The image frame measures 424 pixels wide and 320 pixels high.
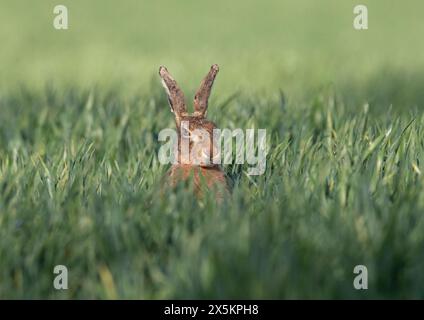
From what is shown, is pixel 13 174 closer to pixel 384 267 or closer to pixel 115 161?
pixel 115 161

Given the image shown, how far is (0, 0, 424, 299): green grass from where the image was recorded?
3.34 m

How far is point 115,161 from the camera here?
484cm

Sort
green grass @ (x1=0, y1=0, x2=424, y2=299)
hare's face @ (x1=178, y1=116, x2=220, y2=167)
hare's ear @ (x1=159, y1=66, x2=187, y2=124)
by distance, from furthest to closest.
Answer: hare's ear @ (x1=159, y1=66, x2=187, y2=124), hare's face @ (x1=178, y1=116, x2=220, y2=167), green grass @ (x1=0, y1=0, x2=424, y2=299)

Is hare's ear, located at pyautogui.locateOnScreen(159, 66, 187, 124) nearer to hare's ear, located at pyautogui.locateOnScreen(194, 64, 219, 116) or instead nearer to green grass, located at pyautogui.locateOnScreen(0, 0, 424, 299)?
hare's ear, located at pyautogui.locateOnScreen(194, 64, 219, 116)

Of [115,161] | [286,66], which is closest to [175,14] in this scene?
[286,66]

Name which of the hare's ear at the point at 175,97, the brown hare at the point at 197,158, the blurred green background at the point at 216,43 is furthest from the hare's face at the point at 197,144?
the blurred green background at the point at 216,43

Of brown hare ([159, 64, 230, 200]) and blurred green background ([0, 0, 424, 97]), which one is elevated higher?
blurred green background ([0, 0, 424, 97])

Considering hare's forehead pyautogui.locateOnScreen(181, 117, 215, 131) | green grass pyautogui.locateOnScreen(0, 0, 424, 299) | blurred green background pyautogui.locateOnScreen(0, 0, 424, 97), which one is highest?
blurred green background pyautogui.locateOnScreen(0, 0, 424, 97)

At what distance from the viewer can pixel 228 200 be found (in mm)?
3984

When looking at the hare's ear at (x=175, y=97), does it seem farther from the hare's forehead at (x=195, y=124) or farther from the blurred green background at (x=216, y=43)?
the blurred green background at (x=216, y=43)

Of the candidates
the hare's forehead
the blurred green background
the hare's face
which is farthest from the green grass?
the hare's forehead

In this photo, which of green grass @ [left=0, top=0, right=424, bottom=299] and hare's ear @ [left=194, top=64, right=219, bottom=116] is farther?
hare's ear @ [left=194, top=64, right=219, bottom=116]

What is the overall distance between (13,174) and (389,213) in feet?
6.22

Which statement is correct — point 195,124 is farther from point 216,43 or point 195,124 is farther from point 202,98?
point 216,43
